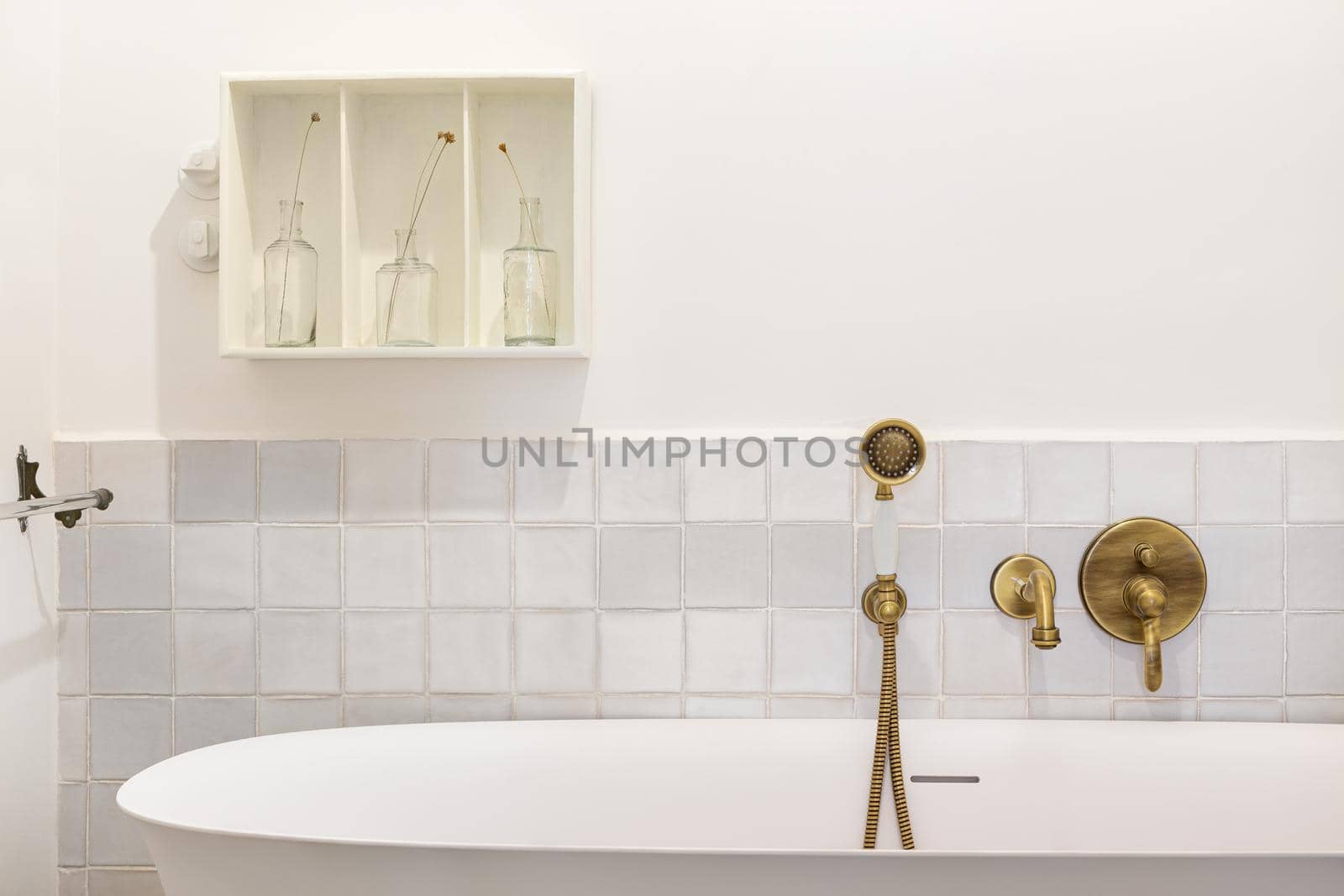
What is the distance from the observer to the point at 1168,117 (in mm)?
1414

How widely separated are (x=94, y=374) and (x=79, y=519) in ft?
0.78

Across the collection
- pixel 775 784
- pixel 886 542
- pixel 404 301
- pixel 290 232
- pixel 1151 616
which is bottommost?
pixel 775 784

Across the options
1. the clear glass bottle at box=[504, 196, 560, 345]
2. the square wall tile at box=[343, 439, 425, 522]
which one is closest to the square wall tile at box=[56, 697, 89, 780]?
the square wall tile at box=[343, 439, 425, 522]

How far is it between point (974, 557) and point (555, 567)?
683 mm

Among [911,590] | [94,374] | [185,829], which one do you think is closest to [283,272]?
[94,374]

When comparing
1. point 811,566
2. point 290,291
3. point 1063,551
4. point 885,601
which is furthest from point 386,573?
point 1063,551

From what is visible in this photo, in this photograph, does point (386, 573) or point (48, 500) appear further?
point (386, 573)

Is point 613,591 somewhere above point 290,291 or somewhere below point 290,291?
below

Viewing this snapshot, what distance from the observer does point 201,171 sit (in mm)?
1401

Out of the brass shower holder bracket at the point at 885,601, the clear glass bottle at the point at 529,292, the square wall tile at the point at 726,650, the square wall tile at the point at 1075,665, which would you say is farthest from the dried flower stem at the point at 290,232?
the square wall tile at the point at 1075,665

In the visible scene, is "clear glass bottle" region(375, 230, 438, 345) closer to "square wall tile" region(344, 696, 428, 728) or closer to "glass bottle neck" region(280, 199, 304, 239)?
"glass bottle neck" region(280, 199, 304, 239)

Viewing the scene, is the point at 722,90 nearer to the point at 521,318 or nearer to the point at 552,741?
the point at 521,318

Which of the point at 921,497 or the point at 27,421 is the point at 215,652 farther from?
the point at 921,497

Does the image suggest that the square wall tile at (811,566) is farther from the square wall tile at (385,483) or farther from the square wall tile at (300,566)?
the square wall tile at (300,566)
